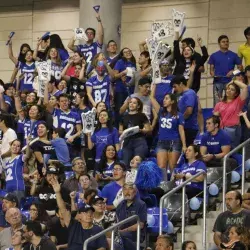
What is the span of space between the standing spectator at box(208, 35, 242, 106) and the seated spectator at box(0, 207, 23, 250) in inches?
235

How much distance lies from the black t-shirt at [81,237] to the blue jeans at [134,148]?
345cm

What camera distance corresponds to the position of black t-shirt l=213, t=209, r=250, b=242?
1409cm

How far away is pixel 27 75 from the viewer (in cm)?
2214

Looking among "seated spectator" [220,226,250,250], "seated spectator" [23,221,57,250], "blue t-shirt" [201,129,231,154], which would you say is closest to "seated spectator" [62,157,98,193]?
"blue t-shirt" [201,129,231,154]

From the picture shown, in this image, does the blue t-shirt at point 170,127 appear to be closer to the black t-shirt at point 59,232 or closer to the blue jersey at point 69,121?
the blue jersey at point 69,121

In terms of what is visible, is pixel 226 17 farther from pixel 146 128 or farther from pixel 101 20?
pixel 146 128

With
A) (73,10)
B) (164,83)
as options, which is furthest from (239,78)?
(73,10)

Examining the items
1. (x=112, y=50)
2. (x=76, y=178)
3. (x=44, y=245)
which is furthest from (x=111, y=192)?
(x=112, y=50)

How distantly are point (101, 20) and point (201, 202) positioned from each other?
7.50 meters

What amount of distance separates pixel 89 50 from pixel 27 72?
122 centimetres

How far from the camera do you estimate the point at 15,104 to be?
68.7ft

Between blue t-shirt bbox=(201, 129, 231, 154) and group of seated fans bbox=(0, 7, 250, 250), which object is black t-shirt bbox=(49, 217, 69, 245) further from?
blue t-shirt bbox=(201, 129, 231, 154)

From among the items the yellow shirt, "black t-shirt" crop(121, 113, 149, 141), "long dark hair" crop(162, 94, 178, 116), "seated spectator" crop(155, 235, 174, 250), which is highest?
the yellow shirt

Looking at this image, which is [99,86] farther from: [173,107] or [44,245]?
[44,245]
